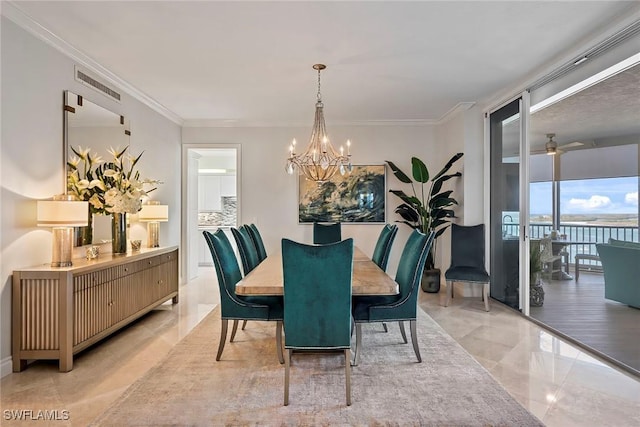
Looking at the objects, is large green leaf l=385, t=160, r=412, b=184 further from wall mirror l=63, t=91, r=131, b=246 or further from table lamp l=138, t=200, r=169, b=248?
wall mirror l=63, t=91, r=131, b=246

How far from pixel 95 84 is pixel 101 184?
1063 mm

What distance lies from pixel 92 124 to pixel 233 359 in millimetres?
2674

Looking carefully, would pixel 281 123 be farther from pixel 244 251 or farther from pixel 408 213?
pixel 244 251

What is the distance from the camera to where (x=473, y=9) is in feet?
8.64

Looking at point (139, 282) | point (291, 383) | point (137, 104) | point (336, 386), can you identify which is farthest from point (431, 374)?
point (137, 104)

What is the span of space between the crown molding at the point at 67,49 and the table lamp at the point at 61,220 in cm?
130

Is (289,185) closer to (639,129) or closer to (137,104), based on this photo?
(137,104)

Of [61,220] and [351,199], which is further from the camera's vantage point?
[351,199]

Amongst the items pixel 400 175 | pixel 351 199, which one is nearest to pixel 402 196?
pixel 400 175

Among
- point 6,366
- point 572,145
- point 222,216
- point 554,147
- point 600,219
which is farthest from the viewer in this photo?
point 222,216

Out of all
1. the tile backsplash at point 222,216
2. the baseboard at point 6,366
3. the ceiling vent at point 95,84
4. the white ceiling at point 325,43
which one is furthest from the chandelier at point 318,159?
the tile backsplash at point 222,216

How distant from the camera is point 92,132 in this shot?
3.65m

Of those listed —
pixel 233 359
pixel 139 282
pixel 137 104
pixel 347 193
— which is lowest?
pixel 233 359

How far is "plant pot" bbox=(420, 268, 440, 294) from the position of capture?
5.37m
